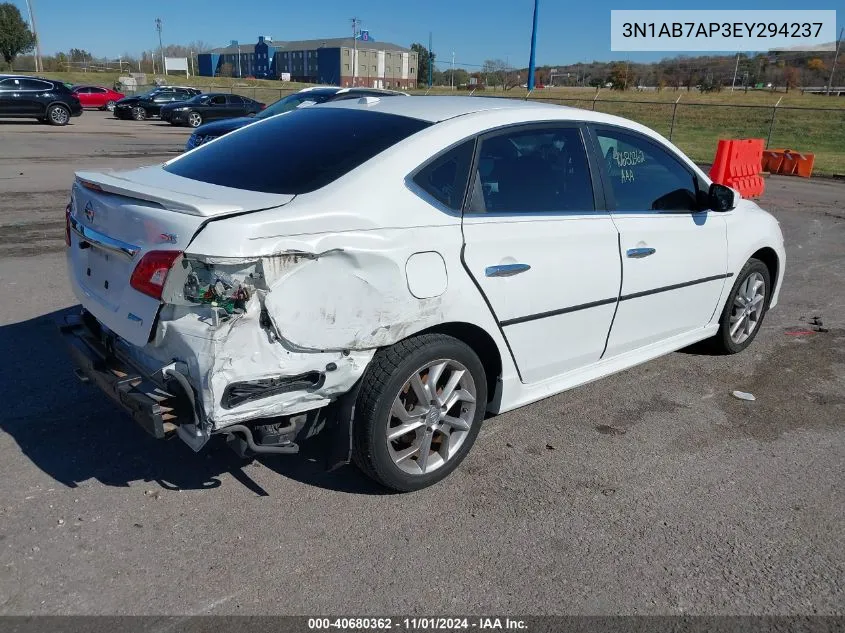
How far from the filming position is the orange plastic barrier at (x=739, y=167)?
15112 mm

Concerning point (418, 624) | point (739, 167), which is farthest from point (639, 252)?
point (739, 167)

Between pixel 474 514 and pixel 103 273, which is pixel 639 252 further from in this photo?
pixel 103 273

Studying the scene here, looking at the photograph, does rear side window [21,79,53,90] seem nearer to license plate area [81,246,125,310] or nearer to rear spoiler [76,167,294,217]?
rear spoiler [76,167,294,217]

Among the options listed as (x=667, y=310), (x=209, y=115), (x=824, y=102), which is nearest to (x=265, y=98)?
(x=209, y=115)

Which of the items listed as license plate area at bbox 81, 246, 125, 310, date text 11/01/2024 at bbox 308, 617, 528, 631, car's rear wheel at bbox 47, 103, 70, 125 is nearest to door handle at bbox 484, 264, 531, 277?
date text 11/01/2024 at bbox 308, 617, 528, 631

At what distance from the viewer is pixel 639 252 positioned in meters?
4.14

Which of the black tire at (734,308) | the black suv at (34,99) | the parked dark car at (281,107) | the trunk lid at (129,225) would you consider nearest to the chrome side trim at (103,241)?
the trunk lid at (129,225)

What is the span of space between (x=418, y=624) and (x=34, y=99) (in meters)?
27.8

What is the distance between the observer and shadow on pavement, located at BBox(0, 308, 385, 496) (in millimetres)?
3516

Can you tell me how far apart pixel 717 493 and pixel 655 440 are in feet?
1.95

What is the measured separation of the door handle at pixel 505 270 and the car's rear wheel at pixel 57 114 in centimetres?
2695

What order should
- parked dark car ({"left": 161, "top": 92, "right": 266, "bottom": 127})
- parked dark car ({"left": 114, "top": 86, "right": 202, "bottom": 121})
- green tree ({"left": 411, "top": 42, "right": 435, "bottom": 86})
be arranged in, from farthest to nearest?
green tree ({"left": 411, "top": 42, "right": 435, "bottom": 86}) < parked dark car ({"left": 114, "top": 86, "right": 202, "bottom": 121}) < parked dark car ({"left": 161, "top": 92, "right": 266, "bottom": 127})

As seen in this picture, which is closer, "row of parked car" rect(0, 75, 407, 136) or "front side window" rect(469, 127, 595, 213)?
"front side window" rect(469, 127, 595, 213)

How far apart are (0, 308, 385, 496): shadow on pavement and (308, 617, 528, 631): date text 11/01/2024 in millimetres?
887
